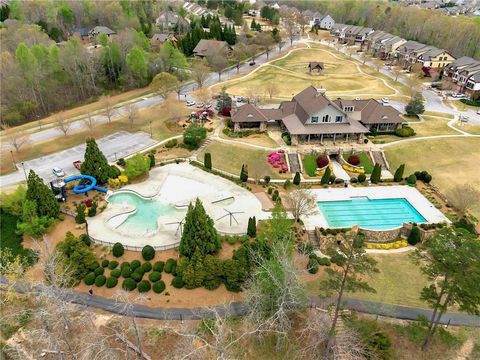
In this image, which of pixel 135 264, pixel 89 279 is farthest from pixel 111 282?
pixel 135 264

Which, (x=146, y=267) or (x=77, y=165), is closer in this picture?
(x=146, y=267)

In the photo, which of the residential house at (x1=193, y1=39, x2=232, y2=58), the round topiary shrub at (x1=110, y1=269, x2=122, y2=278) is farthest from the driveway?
the residential house at (x1=193, y1=39, x2=232, y2=58)

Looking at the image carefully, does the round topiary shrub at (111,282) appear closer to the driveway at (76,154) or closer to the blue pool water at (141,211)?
the blue pool water at (141,211)

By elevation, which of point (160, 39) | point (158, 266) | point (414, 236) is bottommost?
point (158, 266)

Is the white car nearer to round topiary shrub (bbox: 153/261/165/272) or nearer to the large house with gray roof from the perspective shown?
round topiary shrub (bbox: 153/261/165/272)

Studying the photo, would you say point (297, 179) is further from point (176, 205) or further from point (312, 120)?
point (176, 205)

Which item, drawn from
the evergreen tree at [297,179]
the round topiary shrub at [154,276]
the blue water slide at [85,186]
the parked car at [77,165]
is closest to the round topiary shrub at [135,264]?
the round topiary shrub at [154,276]
